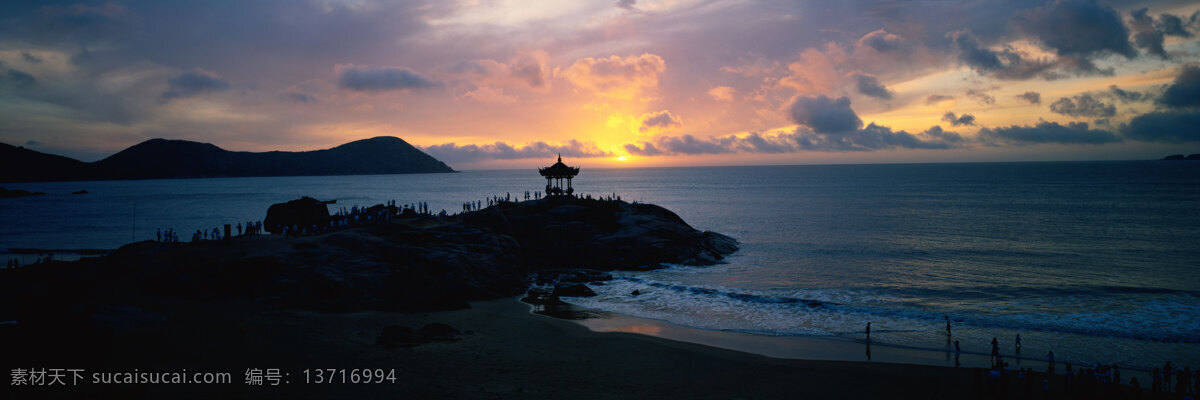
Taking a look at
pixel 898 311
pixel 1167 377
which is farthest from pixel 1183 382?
pixel 898 311

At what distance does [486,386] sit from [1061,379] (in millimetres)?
19484

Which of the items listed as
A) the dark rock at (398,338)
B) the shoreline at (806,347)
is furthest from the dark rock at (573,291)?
the dark rock at (398,338)

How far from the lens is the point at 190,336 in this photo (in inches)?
764

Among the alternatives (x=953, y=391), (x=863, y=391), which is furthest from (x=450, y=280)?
(x=953, y=391)

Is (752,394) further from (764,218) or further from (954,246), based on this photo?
(764,218)

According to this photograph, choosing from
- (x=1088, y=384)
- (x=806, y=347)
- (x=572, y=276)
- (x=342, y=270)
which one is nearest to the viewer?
(x=1088, y=384)

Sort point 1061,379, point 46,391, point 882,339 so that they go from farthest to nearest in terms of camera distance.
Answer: point 882,339
point 1061,379
point 46,391

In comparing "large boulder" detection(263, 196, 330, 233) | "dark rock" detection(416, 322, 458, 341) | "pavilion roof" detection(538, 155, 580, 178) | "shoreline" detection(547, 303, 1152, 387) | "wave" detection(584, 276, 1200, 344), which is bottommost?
"shoreline" detection(547, 303, 1152, 387)

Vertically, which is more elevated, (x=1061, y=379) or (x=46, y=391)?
(x=46, y=391)

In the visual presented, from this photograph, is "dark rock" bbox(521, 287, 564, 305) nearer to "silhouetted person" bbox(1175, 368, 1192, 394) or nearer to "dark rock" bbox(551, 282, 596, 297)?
"dark rock" bbox(551, 282, 596, 297)

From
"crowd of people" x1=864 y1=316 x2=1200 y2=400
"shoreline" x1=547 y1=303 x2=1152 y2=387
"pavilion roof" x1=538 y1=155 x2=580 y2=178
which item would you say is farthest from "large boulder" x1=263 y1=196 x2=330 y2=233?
"crowd of people" x1=864 y1=316 x2=1200 y2=400

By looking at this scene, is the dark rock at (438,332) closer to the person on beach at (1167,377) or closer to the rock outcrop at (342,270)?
the rock outcrop at (342,270)

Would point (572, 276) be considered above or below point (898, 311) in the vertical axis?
above

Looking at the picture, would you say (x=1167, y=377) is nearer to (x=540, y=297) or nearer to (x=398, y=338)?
(x=540, y=297)
